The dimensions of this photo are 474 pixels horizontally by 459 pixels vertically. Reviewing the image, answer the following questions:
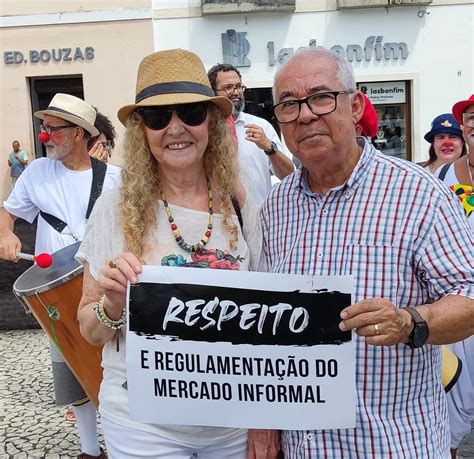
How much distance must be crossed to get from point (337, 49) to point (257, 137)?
10.8m

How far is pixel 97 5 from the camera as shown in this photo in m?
13.8

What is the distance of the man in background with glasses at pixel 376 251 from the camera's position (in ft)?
5.42

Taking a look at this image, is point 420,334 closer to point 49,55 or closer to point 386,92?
point 386,92

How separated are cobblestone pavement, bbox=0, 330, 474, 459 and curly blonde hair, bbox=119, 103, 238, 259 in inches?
95.1

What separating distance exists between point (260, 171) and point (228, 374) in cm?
216

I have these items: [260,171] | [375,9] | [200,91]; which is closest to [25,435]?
[260,171]

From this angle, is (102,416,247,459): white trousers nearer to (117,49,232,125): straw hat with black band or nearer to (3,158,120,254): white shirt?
(117,49,232,125): straw hat with black band

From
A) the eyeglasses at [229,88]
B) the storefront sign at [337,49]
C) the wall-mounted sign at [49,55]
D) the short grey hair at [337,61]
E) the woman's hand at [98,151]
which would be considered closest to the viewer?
the short grey hair at [337,61]

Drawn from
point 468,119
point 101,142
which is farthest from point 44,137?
point 468,119

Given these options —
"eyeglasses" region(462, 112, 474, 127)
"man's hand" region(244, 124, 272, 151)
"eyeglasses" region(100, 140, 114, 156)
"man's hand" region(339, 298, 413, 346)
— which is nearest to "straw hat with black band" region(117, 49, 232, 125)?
"man's hand" region(339, 298, 413, 346)

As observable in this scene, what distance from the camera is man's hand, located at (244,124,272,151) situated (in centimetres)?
360

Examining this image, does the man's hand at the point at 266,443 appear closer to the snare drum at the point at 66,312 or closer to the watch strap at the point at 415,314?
the watch strap at the point at 415,314

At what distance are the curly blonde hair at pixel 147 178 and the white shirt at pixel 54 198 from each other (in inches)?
63.1

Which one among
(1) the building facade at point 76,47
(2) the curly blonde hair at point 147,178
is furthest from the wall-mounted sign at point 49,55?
(2) the curly blonde hair at point 147,178
